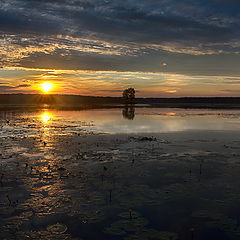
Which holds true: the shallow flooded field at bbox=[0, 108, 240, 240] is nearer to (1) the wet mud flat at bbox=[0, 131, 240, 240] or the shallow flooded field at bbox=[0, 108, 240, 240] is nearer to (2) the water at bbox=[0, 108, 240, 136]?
(1) the wet mud flat at bbox=[0, 131, 240, 240]

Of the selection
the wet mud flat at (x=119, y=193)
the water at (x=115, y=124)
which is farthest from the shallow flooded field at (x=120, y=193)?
the water at (x=115, y=124)

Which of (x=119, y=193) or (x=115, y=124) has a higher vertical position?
(x=115, y=124)

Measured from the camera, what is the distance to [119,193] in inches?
443

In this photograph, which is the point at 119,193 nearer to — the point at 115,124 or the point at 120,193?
the point at 120,193

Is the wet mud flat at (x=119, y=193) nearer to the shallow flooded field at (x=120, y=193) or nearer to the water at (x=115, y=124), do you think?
the shallow flooded field at (x=120, y=193)

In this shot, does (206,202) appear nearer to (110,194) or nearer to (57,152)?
(110,194)

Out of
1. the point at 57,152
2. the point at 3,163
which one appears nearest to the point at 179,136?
the point at 57,152

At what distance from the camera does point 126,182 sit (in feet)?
41.7

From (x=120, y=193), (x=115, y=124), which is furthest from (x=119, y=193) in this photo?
(x=115, y=124)

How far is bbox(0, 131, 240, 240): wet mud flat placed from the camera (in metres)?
8.34

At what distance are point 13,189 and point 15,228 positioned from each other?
141 inches

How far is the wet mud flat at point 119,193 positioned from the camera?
8.34m

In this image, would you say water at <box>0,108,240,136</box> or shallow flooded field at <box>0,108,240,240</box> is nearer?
shallow flooded field at <box>0,108,240,240</box>

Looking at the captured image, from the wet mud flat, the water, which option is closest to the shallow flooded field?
the wet mud flat
